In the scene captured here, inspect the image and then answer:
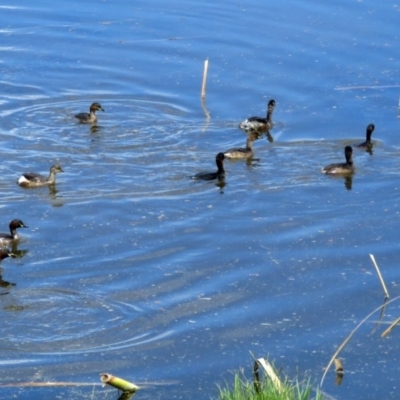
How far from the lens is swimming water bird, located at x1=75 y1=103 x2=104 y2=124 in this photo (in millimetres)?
16312

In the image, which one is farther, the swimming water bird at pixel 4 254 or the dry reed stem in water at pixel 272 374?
the swimming water bird at pixel 4 254

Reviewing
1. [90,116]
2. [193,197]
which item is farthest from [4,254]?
[90,116]

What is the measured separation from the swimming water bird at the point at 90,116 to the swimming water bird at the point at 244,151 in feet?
6.92

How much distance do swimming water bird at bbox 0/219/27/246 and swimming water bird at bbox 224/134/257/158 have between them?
3201mm

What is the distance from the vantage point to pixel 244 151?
15.4m

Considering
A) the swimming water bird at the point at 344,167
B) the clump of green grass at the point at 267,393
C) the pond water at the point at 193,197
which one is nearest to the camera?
the clump of green grass at the point at 267,393

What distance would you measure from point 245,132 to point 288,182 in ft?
5.35

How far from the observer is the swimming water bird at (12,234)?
12.4 meters

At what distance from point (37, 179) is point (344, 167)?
3677 millimetres

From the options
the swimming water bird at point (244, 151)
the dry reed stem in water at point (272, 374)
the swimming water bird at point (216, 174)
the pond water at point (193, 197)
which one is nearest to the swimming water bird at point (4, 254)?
the pond water at point (193, 197)

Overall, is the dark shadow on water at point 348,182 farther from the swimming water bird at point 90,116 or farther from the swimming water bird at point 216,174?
the swimming water bird at point 90,116

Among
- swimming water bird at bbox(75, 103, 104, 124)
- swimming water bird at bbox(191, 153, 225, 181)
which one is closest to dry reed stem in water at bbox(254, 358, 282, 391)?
swimming water bird at bbox(191, 153, 225, 181)

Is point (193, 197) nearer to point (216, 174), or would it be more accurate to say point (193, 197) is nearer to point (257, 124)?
point (216, 174)

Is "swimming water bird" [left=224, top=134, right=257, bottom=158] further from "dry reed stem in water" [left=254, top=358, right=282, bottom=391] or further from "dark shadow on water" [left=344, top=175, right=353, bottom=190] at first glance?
"dry reed stem in water" [left=254, top=358, right=282, bottom=391]
